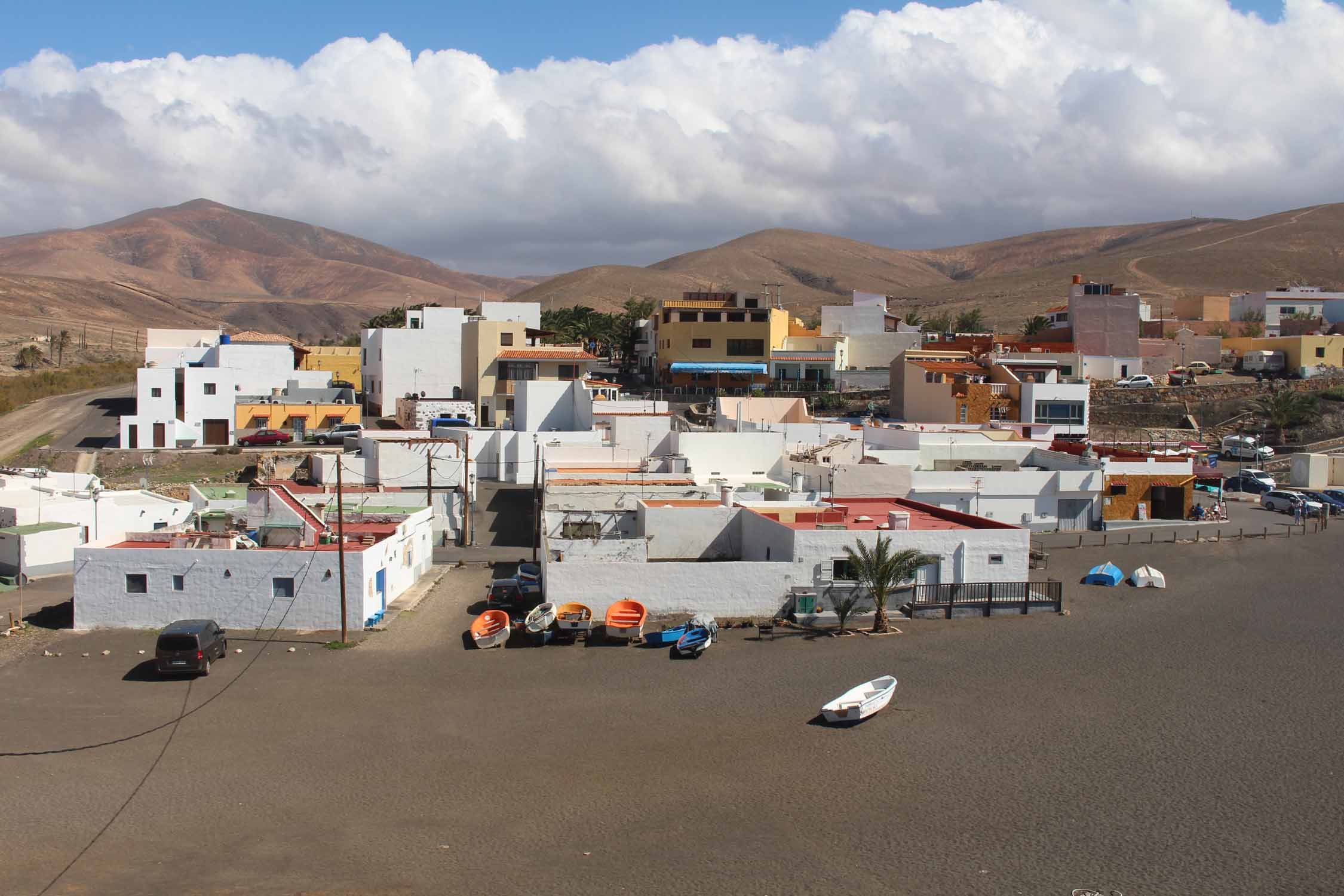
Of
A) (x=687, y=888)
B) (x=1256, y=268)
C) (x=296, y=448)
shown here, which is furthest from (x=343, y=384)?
(x=1256, y=268)

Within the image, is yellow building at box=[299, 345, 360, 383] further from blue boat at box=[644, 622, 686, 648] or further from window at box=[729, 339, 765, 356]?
blue boat at box=[644, 622, 686, 648]

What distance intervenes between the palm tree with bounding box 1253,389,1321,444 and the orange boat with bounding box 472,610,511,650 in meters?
50.1

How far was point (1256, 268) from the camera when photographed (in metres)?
156

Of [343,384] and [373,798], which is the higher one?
[343,384]

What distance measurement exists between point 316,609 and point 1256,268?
16141 centimetres

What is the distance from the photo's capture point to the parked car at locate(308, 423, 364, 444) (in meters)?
52.0

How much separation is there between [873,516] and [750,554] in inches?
167

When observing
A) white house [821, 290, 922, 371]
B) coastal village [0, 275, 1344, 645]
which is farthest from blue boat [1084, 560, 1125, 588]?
white house [821, 290, 922, 371]

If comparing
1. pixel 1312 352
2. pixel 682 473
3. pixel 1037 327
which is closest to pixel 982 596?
pixel 682 473

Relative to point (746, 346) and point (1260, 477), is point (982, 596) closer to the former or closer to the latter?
point (1260, 477)

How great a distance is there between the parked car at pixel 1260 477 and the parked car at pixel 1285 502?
238 centimetres

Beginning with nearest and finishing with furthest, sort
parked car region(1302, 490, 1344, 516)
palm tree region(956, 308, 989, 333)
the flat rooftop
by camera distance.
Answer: the flat rooftop, parked car region(1302, 490, 1344, 516), palm tree region(956, 308, 989, 333)

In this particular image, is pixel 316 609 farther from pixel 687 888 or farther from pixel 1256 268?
pixel 1256 268

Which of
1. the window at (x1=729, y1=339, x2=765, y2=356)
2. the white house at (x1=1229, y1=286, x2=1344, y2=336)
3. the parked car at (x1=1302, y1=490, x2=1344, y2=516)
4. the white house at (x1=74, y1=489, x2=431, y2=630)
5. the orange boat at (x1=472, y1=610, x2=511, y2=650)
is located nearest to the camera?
the orange boat at (x1=472, y1=610, x2=511, y2=650)
